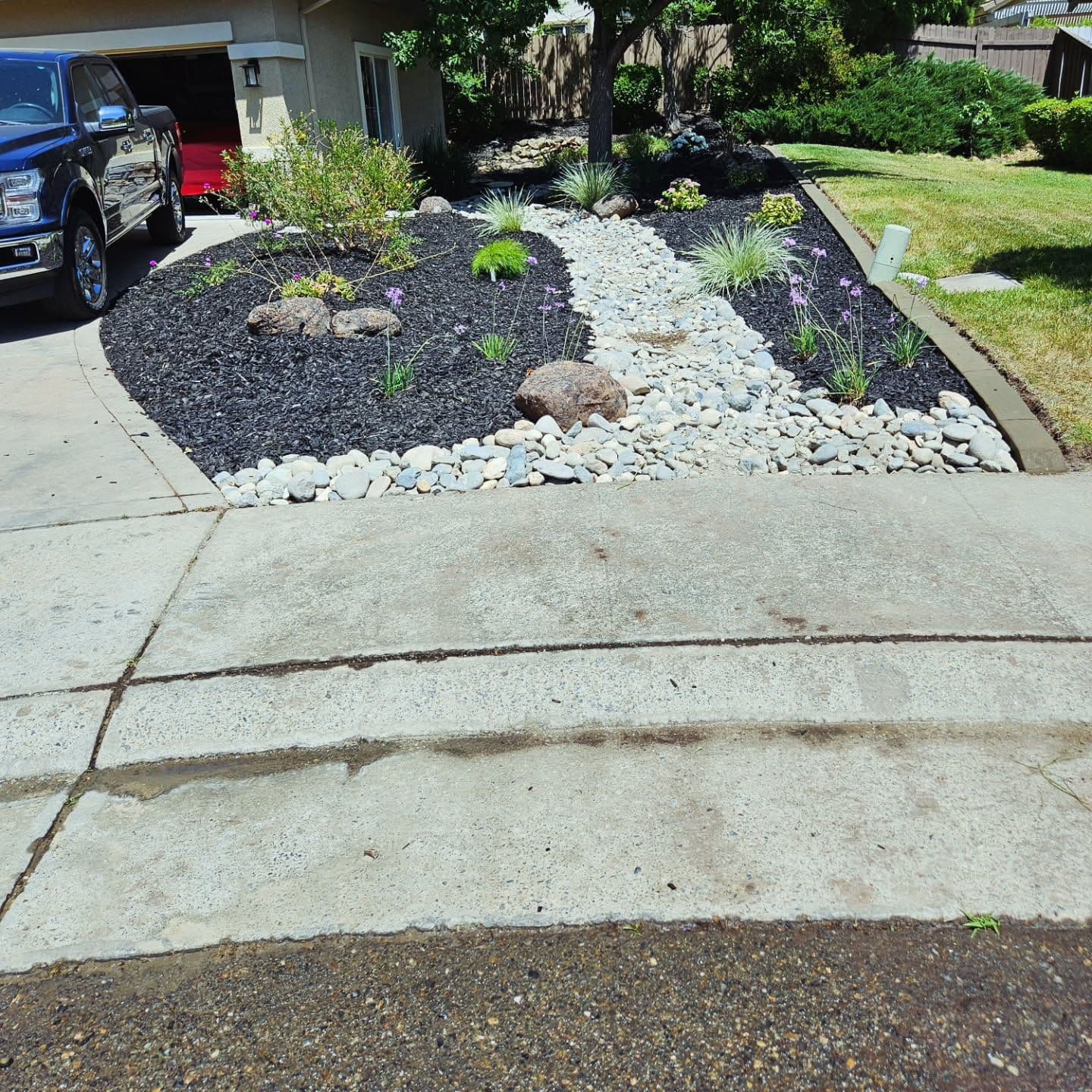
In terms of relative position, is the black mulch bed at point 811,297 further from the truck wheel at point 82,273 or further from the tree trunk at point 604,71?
the truck wheel at point 82,273

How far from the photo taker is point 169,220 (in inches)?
435

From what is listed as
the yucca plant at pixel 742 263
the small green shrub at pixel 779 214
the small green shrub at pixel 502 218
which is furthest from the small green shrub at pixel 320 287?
the small green shrub at pixel 779 214

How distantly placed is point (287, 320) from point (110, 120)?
3.15 meters

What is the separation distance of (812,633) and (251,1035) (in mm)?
2414

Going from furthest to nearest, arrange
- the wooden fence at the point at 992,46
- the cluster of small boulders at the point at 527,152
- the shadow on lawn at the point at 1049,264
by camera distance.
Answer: the wooden fence at the point at 992,46
the cluster of small boulders at the point at 527,152
the shadow on lawn at the point at 1049,264

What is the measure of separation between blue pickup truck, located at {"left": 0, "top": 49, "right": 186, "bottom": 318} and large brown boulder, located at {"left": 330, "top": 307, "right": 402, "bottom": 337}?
2.46 m

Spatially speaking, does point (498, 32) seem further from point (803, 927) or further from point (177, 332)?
point (803, 927)

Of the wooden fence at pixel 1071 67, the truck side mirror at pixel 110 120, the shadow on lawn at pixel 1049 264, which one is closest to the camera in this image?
the shadow on lawn at pixel 1049 264

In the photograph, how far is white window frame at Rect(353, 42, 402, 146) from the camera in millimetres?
14789

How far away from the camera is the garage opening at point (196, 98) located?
540 inches

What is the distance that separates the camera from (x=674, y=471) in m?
5.52

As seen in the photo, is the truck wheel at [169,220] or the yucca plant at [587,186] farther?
the yucca plant at [587,186]

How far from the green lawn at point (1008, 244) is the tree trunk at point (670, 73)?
4583 mm

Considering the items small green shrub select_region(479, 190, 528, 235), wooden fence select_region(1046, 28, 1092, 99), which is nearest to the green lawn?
small green shrub select_region(479, 190, 528, 235)
